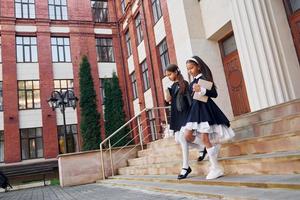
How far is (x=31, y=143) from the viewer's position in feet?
61.8

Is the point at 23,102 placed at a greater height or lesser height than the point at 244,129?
greater

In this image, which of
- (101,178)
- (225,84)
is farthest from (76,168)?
(225,84)

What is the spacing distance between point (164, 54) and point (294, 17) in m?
8.44

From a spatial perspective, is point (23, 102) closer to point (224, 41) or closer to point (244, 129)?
point (224, 41)

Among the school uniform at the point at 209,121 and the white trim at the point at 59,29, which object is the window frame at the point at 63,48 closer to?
the white trim at the point at 59,29

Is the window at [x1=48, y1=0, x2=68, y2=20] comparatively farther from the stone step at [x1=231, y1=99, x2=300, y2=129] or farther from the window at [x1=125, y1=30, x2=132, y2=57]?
the stone step at [x1=231, y1=99, x2=300, y2=129]

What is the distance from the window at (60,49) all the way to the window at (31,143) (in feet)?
17.1

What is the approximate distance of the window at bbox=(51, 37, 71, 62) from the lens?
20630mm

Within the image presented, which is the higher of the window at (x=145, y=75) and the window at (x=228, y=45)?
the window at (x=145, y=75)

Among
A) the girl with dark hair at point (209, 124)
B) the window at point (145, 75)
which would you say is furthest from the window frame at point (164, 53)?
the girl with dark hair at point (209, 124)

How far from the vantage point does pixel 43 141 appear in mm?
18938

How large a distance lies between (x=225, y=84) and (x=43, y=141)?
516 inches

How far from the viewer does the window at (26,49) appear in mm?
19750

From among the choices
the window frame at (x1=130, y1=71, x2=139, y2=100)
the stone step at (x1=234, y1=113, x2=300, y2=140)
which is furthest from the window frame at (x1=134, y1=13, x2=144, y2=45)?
the stone step at (x1=234, y1=113, x2=300, y2=140)
